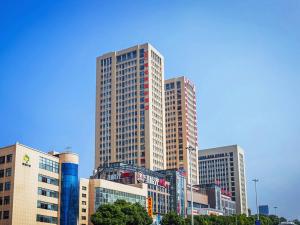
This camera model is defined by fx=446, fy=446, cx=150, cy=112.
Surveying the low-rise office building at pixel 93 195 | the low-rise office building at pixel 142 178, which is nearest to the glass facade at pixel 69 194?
the low-rise office building at pixel 93 195

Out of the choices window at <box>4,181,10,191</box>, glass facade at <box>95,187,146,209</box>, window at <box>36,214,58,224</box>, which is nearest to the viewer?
window at <box>4,181,10,191</box>

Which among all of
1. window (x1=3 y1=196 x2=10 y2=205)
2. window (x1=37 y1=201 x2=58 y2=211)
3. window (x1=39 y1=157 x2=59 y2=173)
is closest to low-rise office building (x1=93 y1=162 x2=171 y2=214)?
window (x1=39 y1=157 x2=59 y2=173)

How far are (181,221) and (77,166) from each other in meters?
37.2

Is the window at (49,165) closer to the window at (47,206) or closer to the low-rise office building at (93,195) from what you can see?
the window at (47,206)

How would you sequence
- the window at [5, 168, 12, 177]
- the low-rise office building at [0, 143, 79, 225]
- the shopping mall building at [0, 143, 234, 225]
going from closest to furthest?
the low-rise office building at [0, 143, 79, 225] → the shopping mall building at [0, 143, 234, 225] → the window at [5, 168, 12, 177]

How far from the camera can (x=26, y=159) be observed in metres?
104

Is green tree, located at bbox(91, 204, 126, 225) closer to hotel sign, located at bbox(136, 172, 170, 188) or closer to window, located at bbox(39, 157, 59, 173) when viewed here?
window, located at bbox(39, 157, 59, 173)

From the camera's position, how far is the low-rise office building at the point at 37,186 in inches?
3944

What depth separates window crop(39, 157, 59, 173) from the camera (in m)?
109

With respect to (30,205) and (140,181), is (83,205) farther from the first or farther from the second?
(140,181)

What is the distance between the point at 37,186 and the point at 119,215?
20740 millimetres

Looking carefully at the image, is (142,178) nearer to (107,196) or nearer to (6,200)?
(107,196)

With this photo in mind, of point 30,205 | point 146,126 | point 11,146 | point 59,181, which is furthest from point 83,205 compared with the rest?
point 146,126

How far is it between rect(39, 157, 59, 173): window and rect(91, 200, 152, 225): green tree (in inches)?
614
